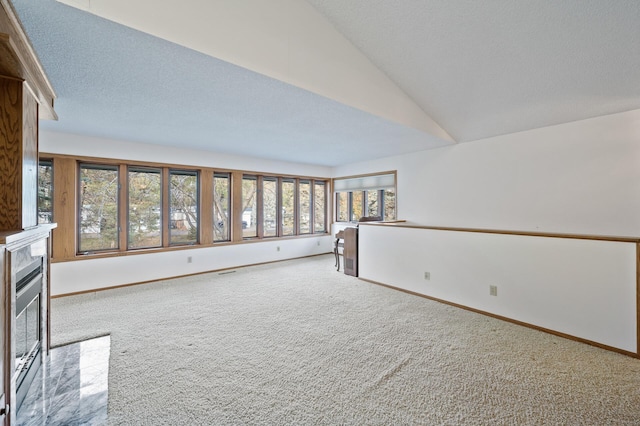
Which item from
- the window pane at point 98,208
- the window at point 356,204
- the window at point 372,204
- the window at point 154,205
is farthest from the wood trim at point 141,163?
the window at point 372,204

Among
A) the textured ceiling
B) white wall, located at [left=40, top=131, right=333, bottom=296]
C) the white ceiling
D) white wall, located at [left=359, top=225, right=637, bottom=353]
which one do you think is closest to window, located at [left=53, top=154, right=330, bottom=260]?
white wall, located at [left=40, top=131, right=333, bottom=296]

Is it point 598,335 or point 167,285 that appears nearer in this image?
point 598,335

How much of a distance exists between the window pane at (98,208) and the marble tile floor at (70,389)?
2.37m

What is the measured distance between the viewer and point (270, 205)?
6.60 metres

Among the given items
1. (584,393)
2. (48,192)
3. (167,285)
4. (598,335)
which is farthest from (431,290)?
(48,192)

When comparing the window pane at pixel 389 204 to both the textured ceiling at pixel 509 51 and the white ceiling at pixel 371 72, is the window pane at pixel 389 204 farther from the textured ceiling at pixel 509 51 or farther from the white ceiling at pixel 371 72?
the textured ceiling at pixel 509 51

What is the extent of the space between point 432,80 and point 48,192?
5538mm

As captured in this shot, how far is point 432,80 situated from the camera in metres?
3.29

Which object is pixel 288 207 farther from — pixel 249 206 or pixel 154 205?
pixel 154 205

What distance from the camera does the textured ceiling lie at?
226 centimetres

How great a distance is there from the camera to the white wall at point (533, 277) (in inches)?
101

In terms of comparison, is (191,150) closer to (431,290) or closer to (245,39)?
(245,39)

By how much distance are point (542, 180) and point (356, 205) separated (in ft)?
13.1

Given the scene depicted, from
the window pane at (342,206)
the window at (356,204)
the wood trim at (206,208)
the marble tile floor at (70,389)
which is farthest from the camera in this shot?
the window pane at (342,206)
